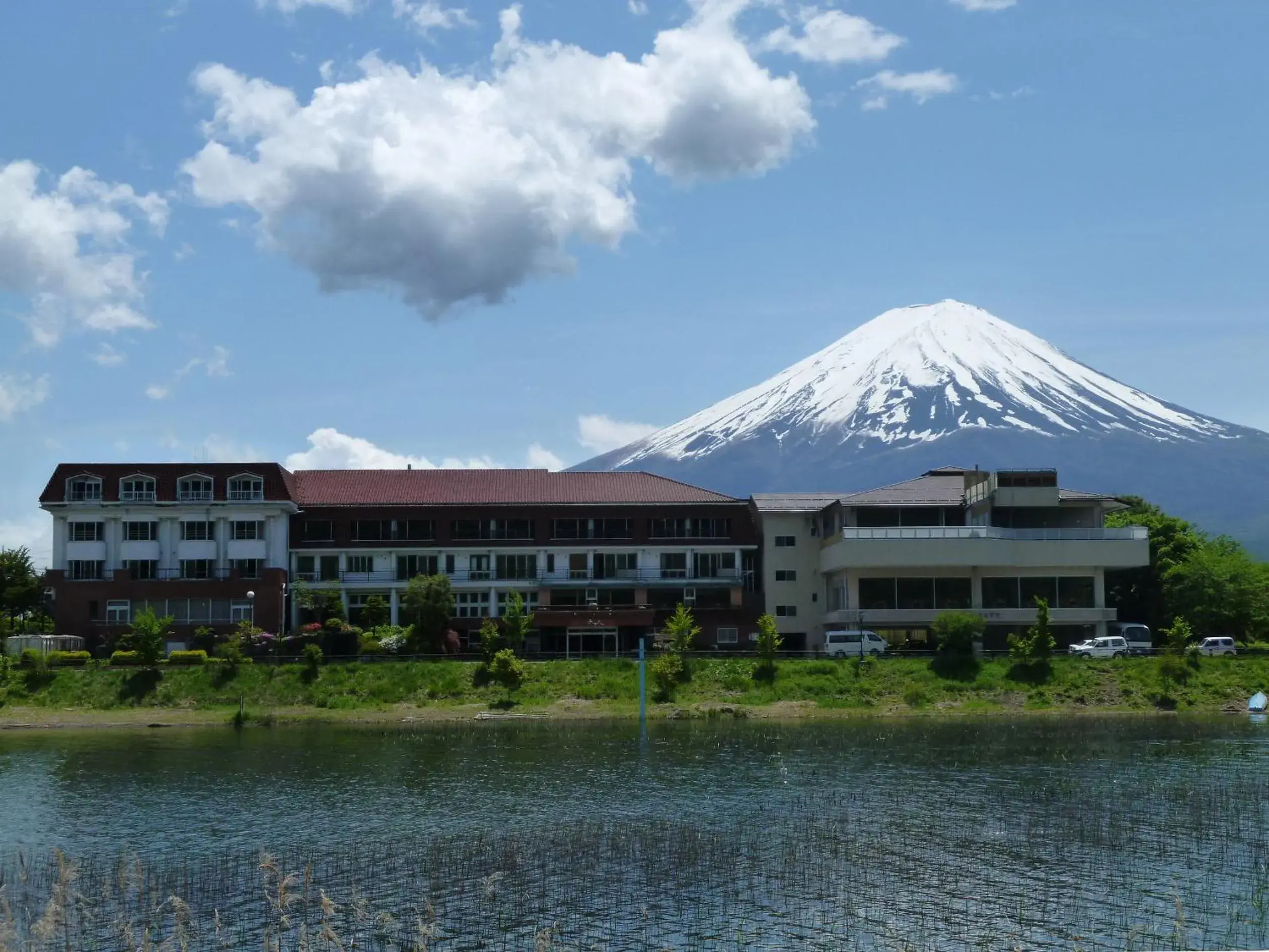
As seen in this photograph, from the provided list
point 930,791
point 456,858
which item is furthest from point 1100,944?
point 930,791

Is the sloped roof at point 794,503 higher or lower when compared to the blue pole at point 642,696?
higher

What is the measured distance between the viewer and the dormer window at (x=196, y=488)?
268 ft

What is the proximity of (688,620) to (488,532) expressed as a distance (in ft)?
64.9

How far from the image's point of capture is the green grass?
63156mm

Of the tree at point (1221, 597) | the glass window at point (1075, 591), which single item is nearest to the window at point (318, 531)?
the glass window at point (1075, 591)

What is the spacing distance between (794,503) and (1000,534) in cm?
1342

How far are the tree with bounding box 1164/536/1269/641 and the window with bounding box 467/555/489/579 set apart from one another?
3969 centimetres

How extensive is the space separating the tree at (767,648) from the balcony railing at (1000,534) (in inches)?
385

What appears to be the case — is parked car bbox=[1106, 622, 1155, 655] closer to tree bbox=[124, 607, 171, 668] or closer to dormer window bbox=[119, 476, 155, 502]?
tree bbox=[124, 607, 171, 668]

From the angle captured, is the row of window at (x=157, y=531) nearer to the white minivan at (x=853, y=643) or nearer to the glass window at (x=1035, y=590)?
the white minivan at (x=853, y=643)

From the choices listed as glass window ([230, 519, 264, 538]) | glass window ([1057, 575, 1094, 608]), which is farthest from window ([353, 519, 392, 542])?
glass window ([1057, 575, 1094, 608])

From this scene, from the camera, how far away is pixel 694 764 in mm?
44219

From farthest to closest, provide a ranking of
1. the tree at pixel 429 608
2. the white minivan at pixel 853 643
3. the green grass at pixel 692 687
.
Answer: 1. the tree at pixel 429 608
2. the white minivan at pixel 853 643
3. the green grass at pixel 692 687

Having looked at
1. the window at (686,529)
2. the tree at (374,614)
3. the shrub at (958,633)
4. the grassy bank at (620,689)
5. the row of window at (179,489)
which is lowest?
the grassy bank at (620,689)
